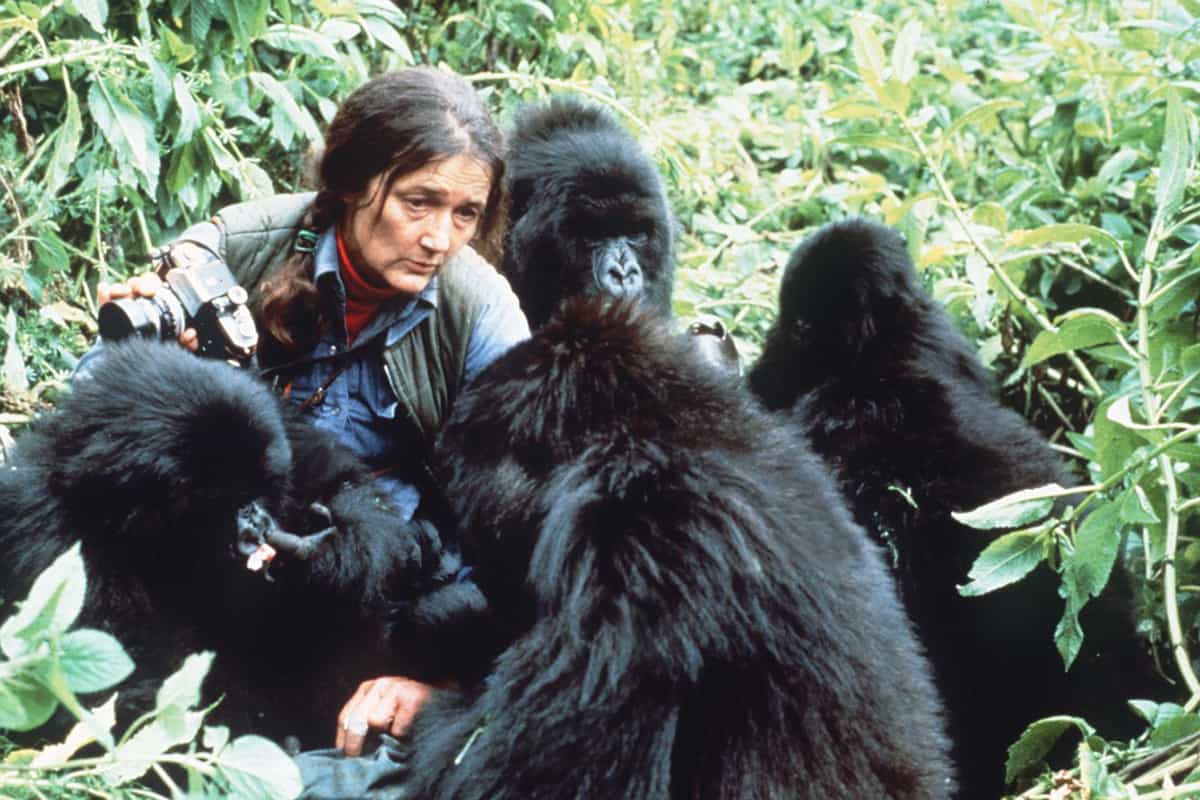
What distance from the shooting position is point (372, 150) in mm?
3670

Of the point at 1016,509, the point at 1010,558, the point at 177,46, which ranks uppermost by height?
the point at 177,46

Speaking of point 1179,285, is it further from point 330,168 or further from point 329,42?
point 329,42

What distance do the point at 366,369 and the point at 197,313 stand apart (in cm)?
59

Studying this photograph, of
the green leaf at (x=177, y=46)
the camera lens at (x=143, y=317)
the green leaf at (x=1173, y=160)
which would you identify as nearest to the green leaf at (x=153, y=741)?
the camera lens at (x=143, y=317)

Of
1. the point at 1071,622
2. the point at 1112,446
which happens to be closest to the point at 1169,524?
the point at 1112,446

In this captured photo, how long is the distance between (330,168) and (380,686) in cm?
151

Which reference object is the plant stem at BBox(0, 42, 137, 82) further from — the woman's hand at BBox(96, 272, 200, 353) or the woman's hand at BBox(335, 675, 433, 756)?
the woman's hand at BBox(335, 675, 433, 756)

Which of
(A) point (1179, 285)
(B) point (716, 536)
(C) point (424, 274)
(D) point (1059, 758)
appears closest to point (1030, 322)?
(A) point (1179, 285)

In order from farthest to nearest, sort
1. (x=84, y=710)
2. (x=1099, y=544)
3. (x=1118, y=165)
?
(x=1118, y=165) → (x=1099, y=544) → (x=84, y=710)

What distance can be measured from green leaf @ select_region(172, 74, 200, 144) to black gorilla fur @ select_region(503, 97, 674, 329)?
Result: 117 cm

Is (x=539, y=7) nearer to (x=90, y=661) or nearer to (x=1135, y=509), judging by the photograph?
(x=1135, y=509)

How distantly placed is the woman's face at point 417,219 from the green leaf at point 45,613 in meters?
1.99

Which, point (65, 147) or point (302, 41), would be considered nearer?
point (65, 147)

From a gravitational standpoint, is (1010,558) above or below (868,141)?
below
